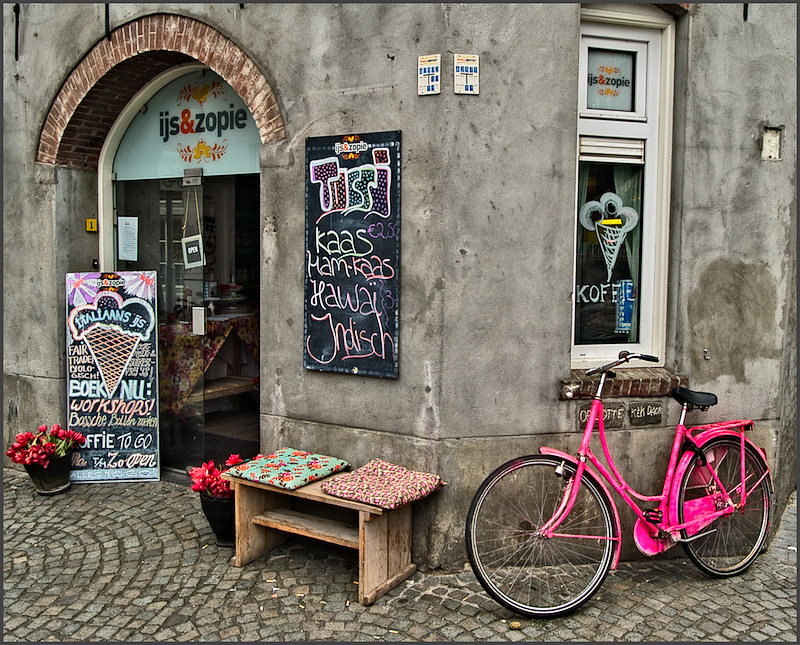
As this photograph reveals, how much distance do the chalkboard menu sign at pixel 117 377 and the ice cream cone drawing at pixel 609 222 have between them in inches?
149

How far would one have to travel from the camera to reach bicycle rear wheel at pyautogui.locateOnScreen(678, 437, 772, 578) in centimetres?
496

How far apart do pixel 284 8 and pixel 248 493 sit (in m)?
3.41

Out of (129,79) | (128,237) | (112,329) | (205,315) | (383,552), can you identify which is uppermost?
(129,79)

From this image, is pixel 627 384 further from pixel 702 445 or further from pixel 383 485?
pixel 383 485

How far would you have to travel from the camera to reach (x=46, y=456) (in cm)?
639

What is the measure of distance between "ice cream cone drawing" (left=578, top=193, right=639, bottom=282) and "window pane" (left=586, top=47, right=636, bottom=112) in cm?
63

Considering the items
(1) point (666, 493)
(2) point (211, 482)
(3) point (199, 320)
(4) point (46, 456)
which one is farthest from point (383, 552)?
(4) point (46, 456)

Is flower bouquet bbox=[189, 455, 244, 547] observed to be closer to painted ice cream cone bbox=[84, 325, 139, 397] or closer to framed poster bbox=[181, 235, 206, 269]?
painted ice cream cone bbox=[84, 325, 139, 397]

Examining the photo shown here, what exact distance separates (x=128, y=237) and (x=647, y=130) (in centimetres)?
473

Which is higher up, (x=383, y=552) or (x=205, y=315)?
(x=205, y=315)

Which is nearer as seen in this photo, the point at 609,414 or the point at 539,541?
the point at 539,541

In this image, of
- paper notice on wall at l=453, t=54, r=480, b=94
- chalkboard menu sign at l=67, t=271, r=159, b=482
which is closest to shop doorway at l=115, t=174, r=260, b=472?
chalkboard menu sign at l=67, t=271, r=159, b=482

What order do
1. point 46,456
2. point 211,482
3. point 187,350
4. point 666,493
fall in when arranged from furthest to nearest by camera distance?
point 187,350 → point 46,456 → point 211,482 → point 666,493

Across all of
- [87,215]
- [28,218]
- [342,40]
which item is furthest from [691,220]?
[28,218]
